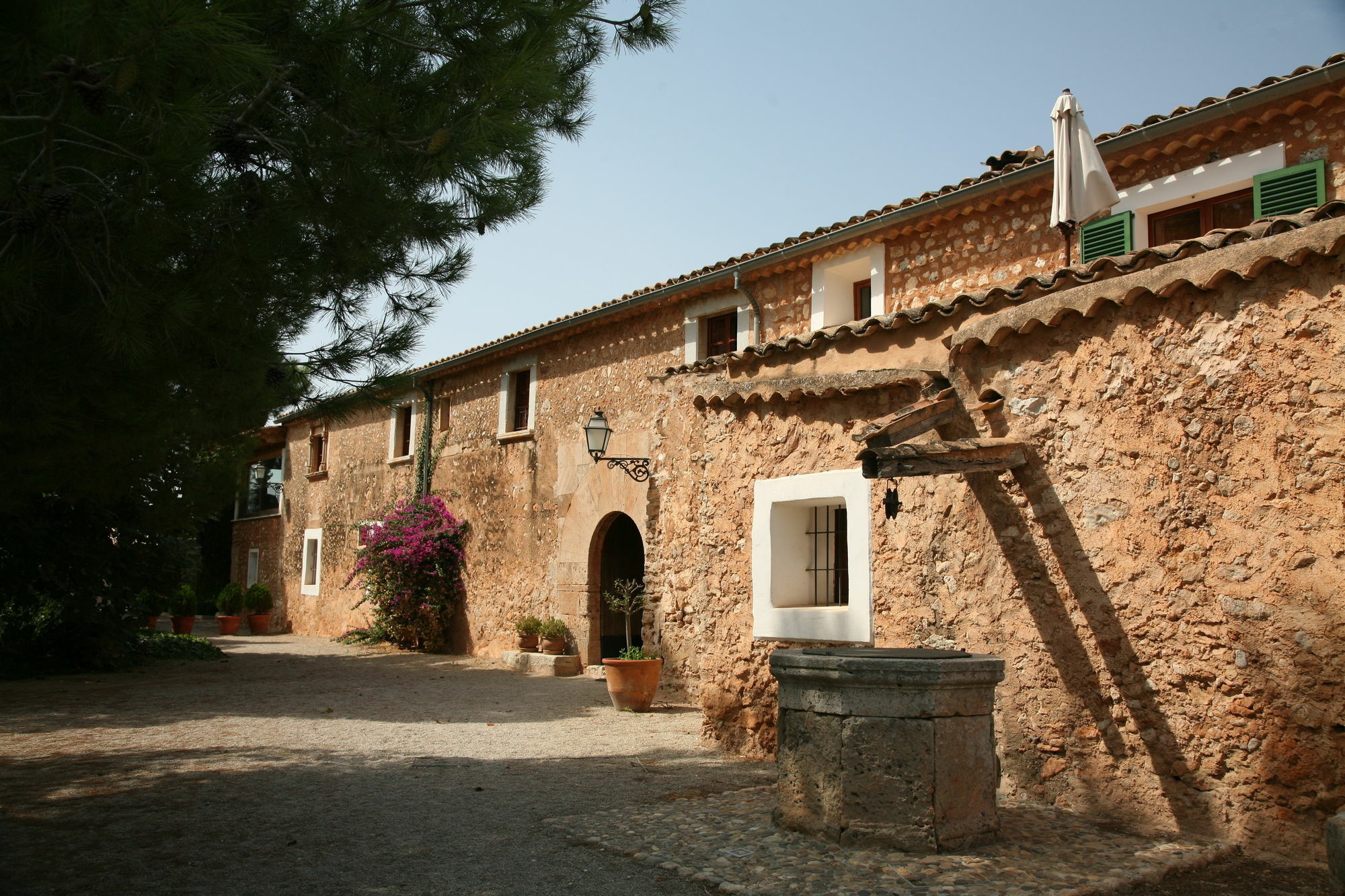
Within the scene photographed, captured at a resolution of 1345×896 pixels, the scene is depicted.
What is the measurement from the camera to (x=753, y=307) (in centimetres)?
1102

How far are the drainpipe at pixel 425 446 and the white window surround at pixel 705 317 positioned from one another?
21.8 feet

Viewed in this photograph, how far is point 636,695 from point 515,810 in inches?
158

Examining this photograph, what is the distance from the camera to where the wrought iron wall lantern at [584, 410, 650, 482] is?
1107 centimetres

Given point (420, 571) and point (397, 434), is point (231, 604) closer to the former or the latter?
point (397, 434)

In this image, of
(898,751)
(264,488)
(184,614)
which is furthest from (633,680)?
(264,488)

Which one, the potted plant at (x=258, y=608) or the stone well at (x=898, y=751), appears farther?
the potted plant at (x=258, y=608)

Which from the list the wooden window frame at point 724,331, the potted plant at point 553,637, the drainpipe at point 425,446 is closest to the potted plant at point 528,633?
the potted plant at point 553,637

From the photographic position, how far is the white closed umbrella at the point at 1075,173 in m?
7.02

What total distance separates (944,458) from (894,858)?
2.07m

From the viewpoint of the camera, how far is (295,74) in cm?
480

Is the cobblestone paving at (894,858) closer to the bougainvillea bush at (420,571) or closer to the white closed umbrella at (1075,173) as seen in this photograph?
the white closed umbrella at (1075,173)

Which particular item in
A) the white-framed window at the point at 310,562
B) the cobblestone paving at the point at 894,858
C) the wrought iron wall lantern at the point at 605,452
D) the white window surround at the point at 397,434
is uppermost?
the white window surround at the point at 397,434

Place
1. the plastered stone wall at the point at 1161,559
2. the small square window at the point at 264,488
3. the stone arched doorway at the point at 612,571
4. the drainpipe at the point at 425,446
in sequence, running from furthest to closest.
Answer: the small square window at the point at 264,488 → the drainpipe at the point at 425,446 → the stone arched doorway at the point at 612,571 → the plastered stone wall at the point at 1161,559

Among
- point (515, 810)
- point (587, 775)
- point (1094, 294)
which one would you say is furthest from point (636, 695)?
point (1094, 294)
